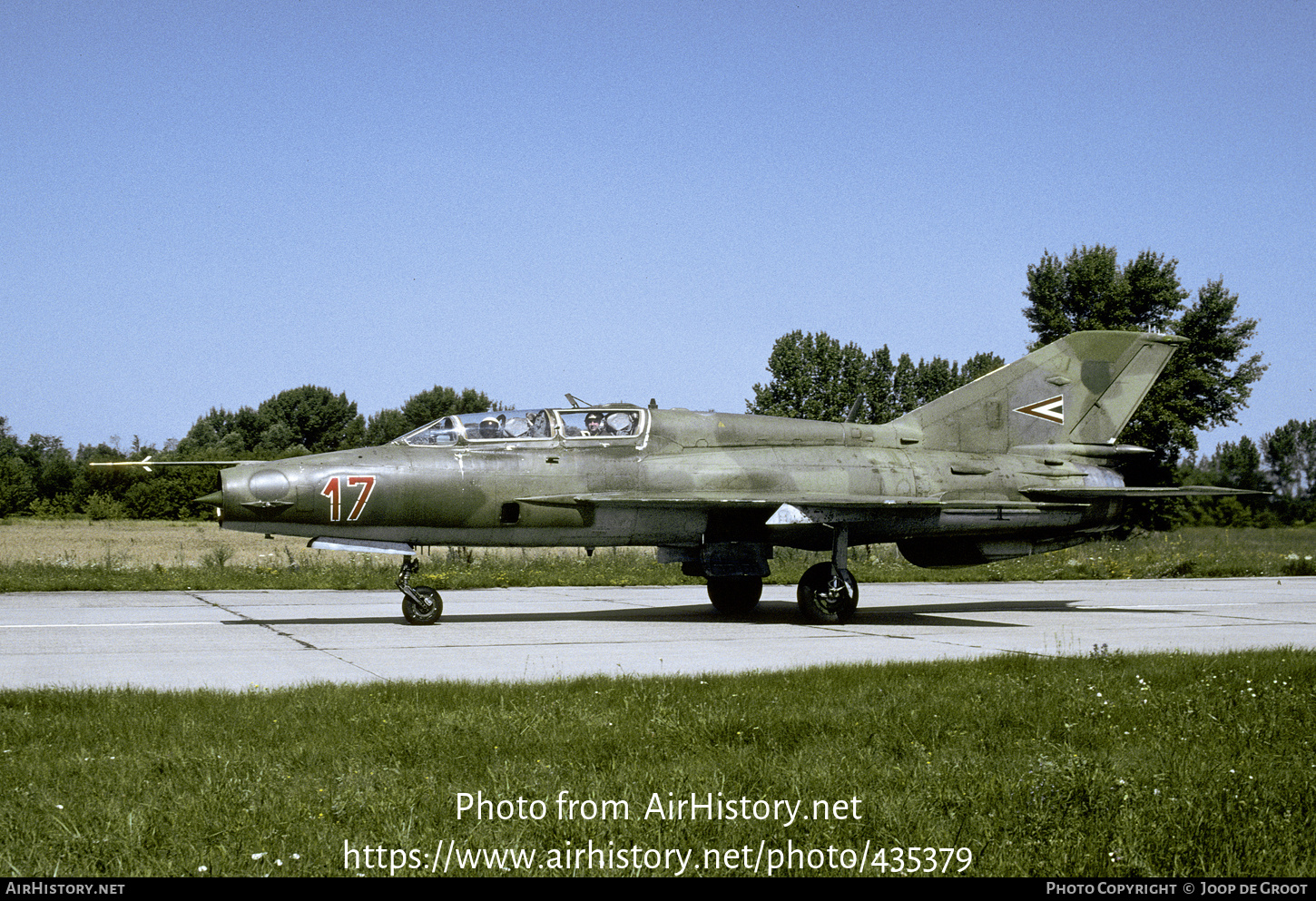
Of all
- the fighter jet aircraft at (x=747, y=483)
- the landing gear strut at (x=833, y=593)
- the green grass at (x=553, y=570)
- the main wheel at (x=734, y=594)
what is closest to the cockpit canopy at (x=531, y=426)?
the fighter jet aircraft at (x=747, y=483)

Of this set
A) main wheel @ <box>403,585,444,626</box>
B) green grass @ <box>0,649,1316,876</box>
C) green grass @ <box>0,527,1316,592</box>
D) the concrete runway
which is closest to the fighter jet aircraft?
main wheel @ <box>403,585,444,626</box>

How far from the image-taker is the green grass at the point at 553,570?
1959 cm

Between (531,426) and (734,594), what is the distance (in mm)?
3975

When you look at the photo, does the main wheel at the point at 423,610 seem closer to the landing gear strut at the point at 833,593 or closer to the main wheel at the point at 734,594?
the main wheel at the point at 734,594

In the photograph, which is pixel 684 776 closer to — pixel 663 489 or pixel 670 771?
pixel 670 771

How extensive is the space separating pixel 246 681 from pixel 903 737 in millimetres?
5286

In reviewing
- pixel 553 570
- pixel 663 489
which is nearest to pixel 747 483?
pixel 663 489

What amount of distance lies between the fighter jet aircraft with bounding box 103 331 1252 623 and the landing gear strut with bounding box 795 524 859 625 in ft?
0.09

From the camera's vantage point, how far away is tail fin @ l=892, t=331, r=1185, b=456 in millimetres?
16109

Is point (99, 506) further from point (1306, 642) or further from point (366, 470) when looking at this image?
point (1306, 642)

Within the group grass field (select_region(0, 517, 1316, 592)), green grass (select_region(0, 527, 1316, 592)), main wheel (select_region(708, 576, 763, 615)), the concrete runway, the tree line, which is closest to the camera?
the concrete runway

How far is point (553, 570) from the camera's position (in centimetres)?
2261

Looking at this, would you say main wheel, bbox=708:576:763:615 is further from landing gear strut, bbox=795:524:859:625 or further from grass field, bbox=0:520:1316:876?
grass field, bbox=0:520:1316:876

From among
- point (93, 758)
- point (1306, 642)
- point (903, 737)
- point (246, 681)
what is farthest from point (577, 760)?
point (1306, 642)
